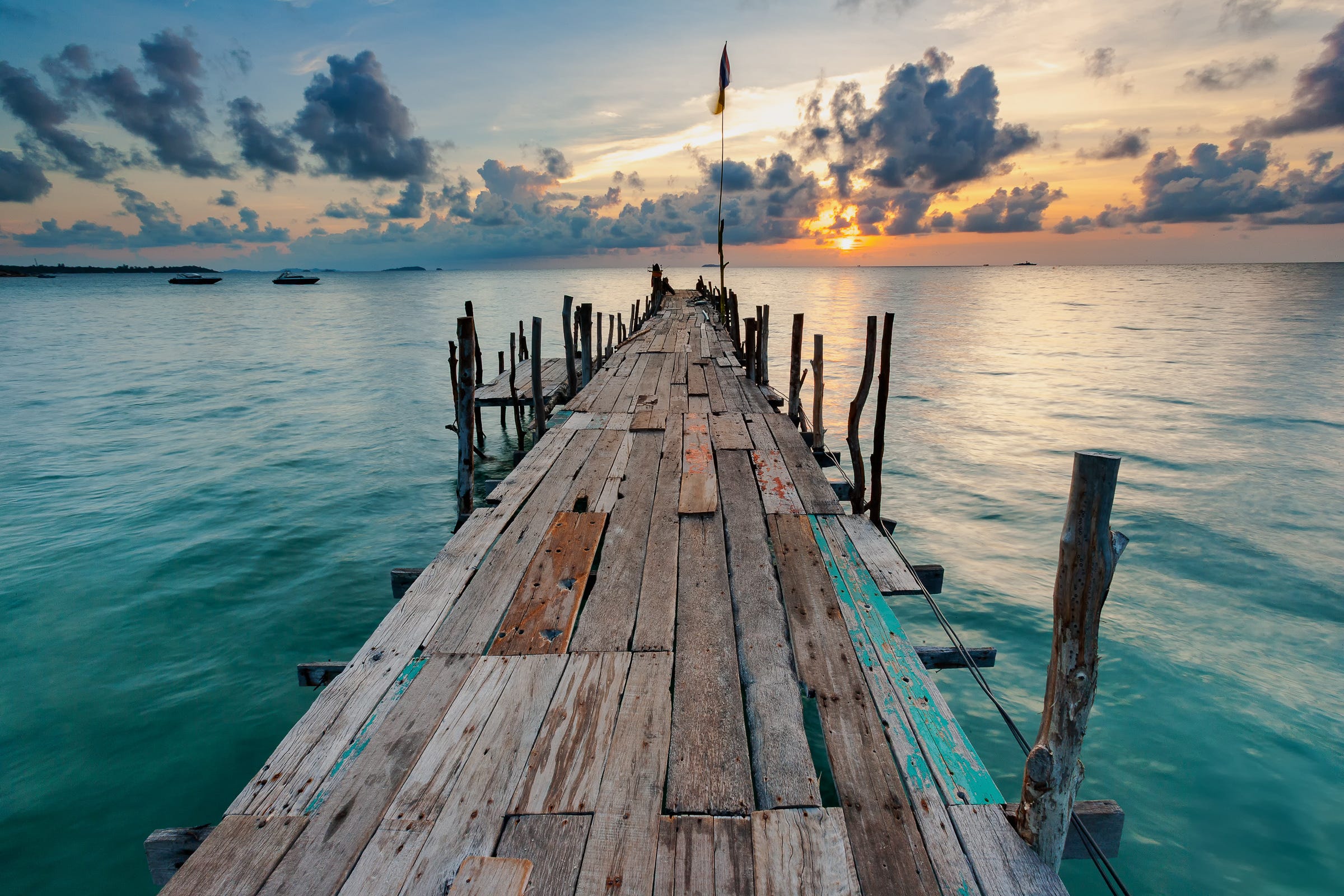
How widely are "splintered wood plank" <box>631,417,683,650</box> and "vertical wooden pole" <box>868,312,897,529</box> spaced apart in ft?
6.03

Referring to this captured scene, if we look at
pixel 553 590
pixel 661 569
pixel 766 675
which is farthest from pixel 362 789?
pixel 661 569

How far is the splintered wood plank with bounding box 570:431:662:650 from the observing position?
151 inches

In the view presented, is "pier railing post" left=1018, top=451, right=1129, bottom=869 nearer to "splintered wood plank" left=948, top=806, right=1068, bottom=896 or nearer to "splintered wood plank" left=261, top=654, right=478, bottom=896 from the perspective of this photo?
"splintered wood plank" left=948, top=806, right=1068, bottom=896

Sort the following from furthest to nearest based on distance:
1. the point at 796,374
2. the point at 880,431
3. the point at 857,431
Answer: the point at 796,374 → the point at 857,431 → the point at 880,431

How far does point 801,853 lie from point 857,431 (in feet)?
17.4

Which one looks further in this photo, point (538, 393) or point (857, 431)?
point (538, 393)

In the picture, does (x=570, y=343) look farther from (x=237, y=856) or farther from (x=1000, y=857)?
(x=1000, y=857)

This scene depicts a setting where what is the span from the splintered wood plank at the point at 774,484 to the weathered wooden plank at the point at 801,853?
324 cm

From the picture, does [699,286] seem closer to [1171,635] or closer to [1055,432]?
[1055,432]

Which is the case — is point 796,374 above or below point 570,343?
below

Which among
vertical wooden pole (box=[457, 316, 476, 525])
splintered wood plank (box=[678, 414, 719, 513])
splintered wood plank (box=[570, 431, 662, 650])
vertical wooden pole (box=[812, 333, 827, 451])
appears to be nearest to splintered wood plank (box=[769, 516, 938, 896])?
splintered wood plank (box=[570, 431, 662, 650])

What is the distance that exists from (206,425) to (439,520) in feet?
42.5

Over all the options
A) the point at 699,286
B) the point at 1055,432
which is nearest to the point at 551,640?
the point at 1055,432

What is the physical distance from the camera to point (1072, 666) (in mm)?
2584
